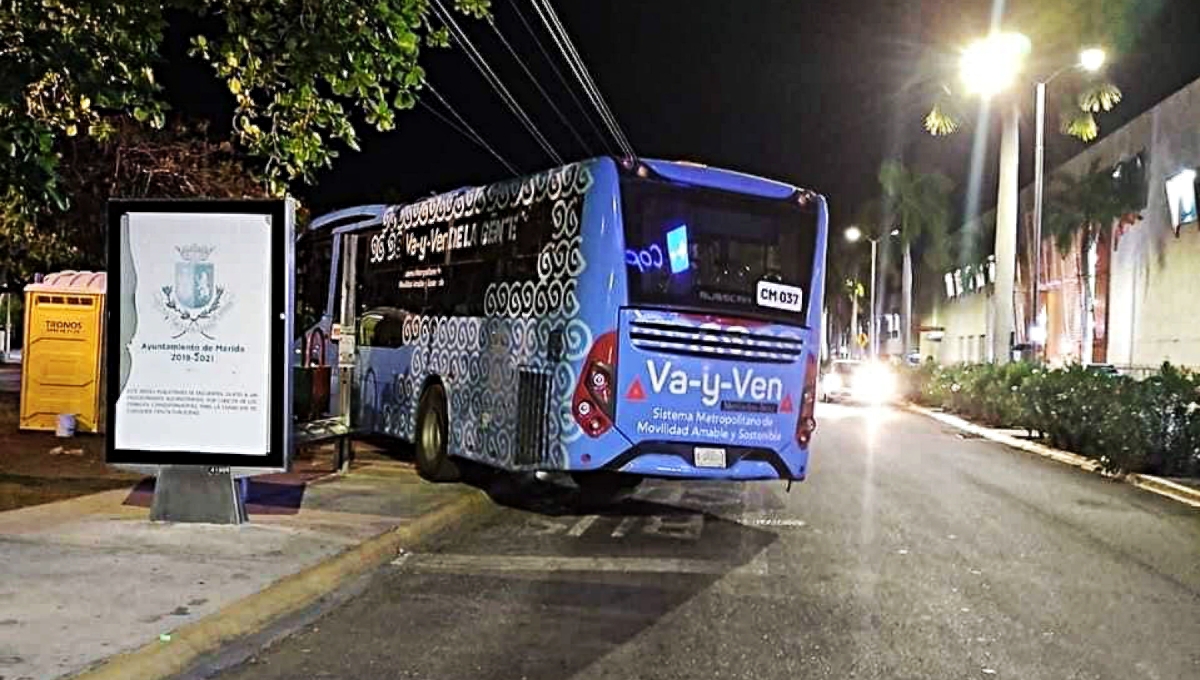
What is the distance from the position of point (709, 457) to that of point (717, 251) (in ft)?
6.51

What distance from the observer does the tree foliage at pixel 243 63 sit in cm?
827

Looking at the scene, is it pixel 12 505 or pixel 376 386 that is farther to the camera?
pixel 376 386

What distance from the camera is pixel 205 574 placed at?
9.12 m

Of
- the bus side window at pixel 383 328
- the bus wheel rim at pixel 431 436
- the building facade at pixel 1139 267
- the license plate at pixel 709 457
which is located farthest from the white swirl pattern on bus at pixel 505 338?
the building facade at pixel 1139 267

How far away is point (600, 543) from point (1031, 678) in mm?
5245

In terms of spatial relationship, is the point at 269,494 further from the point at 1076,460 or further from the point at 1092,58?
the point at 1092,58

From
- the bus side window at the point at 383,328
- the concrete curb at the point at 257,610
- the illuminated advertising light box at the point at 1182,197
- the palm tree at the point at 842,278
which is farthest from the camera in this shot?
the palm tree at the point at 842,278

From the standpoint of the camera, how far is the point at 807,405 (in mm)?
13195

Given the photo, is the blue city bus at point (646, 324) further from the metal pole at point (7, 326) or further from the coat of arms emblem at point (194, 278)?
the metal pole at point (7, 326)

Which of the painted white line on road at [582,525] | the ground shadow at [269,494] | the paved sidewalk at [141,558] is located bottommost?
the painted white line on road at [582,525]

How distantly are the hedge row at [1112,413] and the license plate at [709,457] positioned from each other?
9927 millimetres

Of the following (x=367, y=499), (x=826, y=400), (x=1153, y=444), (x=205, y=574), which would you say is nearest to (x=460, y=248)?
(x=367, y=499)

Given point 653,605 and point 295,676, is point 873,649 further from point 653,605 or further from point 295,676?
point 295,676

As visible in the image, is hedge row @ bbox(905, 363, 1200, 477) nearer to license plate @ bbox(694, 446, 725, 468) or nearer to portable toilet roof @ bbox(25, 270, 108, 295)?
license plate @ bbox(694, 446, 725, 468)
